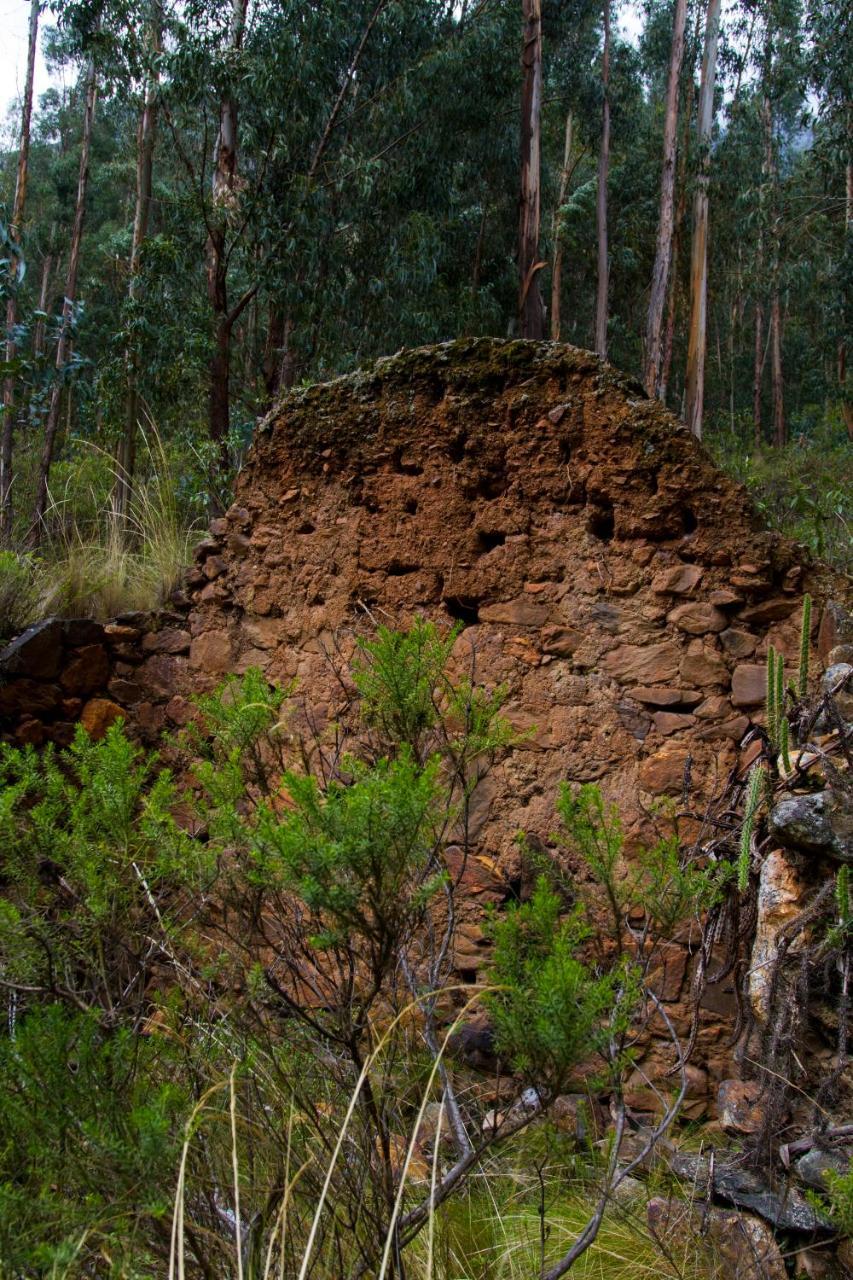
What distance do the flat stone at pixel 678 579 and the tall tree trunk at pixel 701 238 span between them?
1072 cm

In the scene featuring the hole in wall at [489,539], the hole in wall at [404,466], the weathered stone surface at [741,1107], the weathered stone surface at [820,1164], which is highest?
the hole in wall at [404,466]

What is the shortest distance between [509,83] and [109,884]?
14.2m

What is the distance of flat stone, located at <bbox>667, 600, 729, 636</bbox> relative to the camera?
12.0 ft

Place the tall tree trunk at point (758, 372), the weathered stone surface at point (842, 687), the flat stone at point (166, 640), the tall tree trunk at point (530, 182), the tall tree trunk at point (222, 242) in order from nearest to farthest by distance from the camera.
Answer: the weathered stone surface at point (842, 687) → the flat stone at point (166, 640) → the tall tree trunk at point (530, 182) → the tall tree trunk at point (222, 242) → the tall tree trunk at point (758, 372)

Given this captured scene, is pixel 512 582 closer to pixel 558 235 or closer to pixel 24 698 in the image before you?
pixel 24 698

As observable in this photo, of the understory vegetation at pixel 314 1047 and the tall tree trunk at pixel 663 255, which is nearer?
the understory vegetation at pixel 314 1047

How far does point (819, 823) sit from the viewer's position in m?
2.95

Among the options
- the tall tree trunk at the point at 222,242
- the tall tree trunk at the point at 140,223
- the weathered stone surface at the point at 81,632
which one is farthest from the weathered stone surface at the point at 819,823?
the tall tree trunk at the point at 222,242

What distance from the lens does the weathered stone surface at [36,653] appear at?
4461 millimetres

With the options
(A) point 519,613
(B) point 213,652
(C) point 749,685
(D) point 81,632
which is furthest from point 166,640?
(C) point 749,685

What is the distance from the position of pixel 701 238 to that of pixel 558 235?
559 centimetres

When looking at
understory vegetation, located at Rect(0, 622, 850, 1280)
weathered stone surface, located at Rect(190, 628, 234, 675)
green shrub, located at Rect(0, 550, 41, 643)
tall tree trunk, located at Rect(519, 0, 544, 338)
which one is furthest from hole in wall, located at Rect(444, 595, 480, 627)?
tall tree trunk, located at Rect(519, 0, 544, 338)

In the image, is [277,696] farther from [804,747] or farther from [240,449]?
[240,449]

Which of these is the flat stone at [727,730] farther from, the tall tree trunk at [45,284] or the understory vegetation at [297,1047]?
the tall tree trunk at [45,284]
